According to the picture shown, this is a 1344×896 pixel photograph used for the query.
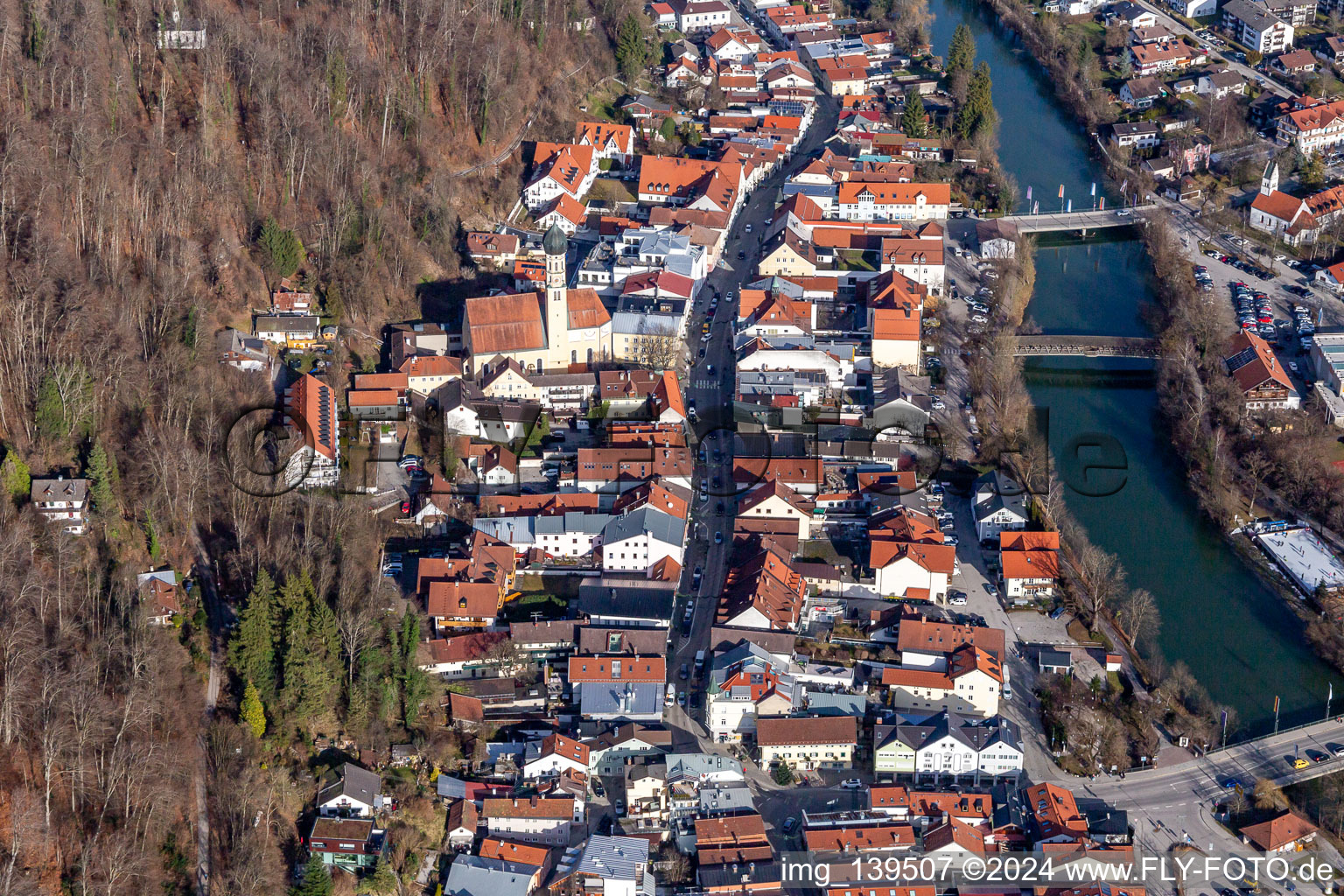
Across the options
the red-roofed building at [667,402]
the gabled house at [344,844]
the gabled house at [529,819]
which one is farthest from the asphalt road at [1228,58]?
the gabled house at [344,844]

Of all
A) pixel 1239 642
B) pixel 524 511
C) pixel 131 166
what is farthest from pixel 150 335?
A: pixel 1239 642

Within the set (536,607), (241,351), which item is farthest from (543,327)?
(536,607)

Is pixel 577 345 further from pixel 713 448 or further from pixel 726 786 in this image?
pixel 726 786

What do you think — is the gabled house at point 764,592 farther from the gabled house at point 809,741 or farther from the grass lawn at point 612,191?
the grass lawn at point 612,191

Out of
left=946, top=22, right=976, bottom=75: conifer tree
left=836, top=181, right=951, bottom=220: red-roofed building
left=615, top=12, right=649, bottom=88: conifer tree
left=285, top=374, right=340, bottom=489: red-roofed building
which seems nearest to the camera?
left=285, top=374, right=340, bottom=489: red-roofed building

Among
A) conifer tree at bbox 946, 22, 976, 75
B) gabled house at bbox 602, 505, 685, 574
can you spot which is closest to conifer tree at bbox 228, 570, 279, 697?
gabled house at bbox 602, 505, 685, 574

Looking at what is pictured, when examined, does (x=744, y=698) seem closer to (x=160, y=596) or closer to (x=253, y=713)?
(x=253, y=713)

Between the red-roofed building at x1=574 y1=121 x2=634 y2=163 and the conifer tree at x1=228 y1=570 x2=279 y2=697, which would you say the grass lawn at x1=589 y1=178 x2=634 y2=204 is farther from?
the conifer tree at x1=228 y1=570 x2=279 y2=697
